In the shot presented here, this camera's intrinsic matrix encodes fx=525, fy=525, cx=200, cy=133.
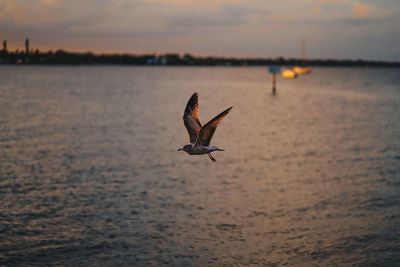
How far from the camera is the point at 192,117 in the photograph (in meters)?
11.0

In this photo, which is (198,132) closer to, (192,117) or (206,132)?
(192,117)

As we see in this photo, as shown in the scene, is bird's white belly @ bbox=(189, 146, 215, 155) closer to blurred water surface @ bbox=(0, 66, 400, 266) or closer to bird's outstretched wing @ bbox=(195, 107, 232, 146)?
bird's outstretched wing @ bbox=(195, 107, 232, 146)

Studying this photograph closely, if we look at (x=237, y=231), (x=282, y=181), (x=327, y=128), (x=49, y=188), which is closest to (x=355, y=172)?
(x=282, y=181)

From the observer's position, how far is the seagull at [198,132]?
31.5 ft

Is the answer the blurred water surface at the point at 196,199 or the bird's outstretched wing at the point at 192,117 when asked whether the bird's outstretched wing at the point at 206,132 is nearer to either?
the bird's outstretched wing at the point at 192,117

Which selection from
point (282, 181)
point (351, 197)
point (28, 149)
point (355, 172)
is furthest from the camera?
point (28, 149)

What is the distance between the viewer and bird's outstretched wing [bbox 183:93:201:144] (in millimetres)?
10912

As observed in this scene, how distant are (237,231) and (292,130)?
91.0ft

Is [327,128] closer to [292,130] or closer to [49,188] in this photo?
[292,130]

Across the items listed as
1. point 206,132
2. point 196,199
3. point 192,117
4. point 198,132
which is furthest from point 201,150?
point 196,199

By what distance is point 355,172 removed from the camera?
28266 millimetres

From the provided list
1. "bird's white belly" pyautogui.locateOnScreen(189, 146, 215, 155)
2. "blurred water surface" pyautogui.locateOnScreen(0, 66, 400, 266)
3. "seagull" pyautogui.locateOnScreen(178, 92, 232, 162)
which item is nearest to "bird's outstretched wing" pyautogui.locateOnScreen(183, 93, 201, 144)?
"seagull" pyautogui.locateOnScreen(178, 92, 232, 162)

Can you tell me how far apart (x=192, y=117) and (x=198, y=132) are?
1.34 ft

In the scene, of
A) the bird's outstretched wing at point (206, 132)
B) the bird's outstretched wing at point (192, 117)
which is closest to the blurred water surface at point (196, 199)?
the bird's outstretched wing at point (192, 117)
